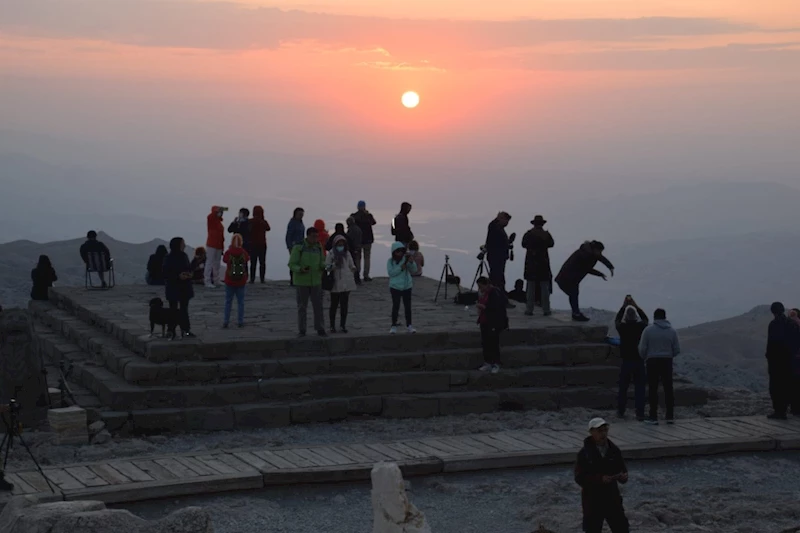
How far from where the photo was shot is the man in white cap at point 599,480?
31.8ft

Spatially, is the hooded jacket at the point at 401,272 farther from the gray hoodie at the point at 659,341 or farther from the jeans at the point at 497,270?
the gray hoodie at the point at 659,341

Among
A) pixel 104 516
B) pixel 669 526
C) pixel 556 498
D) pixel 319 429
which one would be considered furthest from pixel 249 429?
pixel 104 516

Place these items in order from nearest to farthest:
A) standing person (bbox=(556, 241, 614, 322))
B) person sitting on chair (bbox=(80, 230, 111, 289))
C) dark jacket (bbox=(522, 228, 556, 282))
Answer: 1. standing person (bbox=(556, 241, 614, 322))
2. dark jacket (bbox=(522, 228, 556, 282))
3. person sitting on chair (bbox=(80, 230, 111, 289))

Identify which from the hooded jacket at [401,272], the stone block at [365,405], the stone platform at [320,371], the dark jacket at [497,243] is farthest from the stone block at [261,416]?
the dark jacket at [497,243]

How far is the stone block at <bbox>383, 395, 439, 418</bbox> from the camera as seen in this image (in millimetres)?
16422

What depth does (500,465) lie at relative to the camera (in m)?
13.4

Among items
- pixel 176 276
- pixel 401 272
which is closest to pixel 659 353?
pixel 401 272

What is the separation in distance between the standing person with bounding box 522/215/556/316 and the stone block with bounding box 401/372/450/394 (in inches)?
132

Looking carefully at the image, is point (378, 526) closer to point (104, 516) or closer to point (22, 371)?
point (104, 516)

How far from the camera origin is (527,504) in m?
12.3

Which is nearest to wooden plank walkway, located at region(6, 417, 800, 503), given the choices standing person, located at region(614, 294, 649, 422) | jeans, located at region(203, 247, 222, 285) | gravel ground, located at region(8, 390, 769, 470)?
standing person, located at region(614, 294, 649, 422)

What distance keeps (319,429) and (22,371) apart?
4.03 metres

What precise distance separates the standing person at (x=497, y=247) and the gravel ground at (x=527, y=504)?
6939mm

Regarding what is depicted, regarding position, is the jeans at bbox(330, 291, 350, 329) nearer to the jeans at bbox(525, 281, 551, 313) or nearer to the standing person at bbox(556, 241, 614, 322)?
the standing person at bbox(556, 241, 614, 322)
